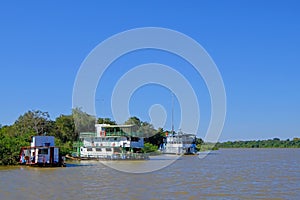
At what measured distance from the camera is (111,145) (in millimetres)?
67188

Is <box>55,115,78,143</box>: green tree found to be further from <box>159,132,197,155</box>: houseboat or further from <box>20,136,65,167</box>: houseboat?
<box>20,136,65,167</box>: houseboat

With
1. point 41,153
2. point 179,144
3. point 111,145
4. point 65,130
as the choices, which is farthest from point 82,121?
point 41,153

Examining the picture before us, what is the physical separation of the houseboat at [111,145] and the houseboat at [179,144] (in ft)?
95.6

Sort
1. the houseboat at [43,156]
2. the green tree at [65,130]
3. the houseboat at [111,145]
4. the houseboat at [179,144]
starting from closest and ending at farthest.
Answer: the houseboat at [43,156] → the houseboat at [111,145] → the green tree at [65,130] → the houseboat at [179,144]

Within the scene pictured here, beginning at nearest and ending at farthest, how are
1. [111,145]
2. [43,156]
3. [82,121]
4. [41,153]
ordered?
[43,156] → [41,153] → [111,145] → [82,121]

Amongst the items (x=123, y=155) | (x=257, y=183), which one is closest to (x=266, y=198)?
(x=257, y=183)

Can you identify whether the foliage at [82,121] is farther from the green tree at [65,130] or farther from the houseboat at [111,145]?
the houseboat at [111,145]

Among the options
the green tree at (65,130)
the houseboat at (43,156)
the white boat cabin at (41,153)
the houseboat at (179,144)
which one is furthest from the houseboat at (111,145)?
the houseboat at (179,144)

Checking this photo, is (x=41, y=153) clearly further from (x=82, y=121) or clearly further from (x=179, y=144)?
(x=179, y=144)

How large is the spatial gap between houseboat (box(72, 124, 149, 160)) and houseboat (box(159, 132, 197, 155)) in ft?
95.6

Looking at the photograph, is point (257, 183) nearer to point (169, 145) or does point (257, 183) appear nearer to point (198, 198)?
point (198, 198)

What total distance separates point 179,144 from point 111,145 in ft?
112

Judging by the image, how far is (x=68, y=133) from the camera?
271ft

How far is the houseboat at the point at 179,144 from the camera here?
9794cm
